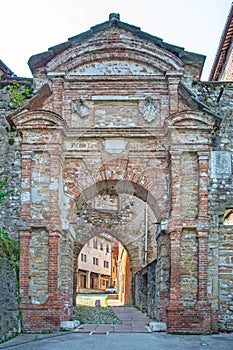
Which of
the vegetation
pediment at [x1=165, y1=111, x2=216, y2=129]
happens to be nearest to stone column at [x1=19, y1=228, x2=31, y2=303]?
the vegetation

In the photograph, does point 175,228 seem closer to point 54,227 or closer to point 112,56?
point 54,227

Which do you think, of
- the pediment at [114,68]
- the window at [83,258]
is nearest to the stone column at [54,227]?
the pediment at [114,68]

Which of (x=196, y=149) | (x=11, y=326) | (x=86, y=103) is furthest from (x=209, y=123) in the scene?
(x=11, y=326)

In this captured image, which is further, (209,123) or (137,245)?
(137,245)

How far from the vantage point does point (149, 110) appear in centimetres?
1169

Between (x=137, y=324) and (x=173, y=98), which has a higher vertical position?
(x=173, y=98)

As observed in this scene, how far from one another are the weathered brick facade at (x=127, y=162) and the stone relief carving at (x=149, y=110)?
0.08ft

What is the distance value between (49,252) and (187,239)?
3.00m

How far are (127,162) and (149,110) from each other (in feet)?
4.26

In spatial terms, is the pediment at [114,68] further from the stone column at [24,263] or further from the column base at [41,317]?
the column base at [41,317]

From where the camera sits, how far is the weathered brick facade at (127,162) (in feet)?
35.8

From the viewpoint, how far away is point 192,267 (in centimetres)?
1094

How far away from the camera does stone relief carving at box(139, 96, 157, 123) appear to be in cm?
1168

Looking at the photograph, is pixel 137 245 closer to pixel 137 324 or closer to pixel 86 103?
pixel 137 324
